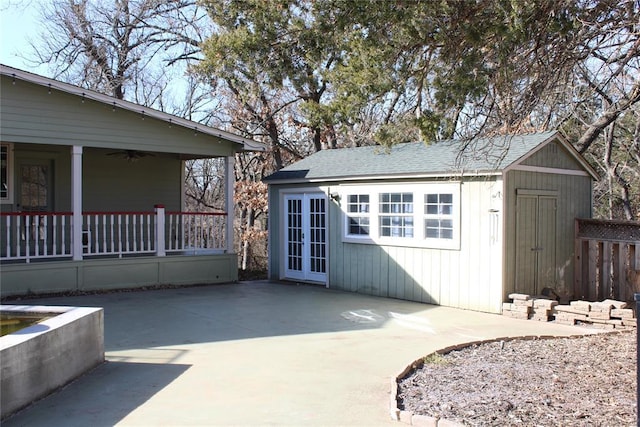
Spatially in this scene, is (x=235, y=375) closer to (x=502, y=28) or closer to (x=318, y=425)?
(x=318, y=425)

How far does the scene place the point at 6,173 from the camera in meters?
12.0

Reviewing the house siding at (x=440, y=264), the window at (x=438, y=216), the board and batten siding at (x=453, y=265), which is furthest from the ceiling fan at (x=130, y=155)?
the window at (x=438, y=216)

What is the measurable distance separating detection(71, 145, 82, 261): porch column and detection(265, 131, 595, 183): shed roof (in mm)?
4292

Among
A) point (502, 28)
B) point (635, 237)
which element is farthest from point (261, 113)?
point (502, 28)

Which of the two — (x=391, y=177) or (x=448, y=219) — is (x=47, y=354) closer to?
(x=448, y=219)

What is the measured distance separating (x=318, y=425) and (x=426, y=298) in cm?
649

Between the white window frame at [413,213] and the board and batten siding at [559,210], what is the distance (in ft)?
2.80

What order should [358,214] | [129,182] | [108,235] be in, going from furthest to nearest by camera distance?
1. [129,182]
2. [108,235]
3. [358,214]

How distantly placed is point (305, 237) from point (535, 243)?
16.4 feet

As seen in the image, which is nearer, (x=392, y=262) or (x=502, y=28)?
(x=502, y=28)

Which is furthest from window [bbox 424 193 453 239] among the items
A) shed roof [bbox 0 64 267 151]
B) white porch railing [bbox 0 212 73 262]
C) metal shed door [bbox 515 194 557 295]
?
white porch railing [bbox 0 212 73 262]

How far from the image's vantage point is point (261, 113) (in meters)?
20.9

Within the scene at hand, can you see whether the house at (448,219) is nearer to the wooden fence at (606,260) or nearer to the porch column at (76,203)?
the wooden fence at (606,260)

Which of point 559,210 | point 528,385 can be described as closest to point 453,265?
point 559,210
